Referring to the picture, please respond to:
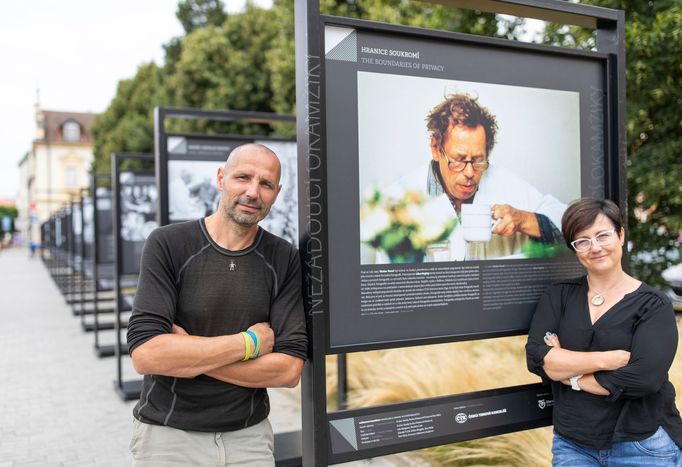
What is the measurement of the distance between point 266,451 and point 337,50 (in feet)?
5.44

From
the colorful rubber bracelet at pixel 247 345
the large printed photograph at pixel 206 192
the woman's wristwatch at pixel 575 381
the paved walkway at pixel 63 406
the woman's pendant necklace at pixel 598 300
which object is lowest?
the paved walkway at pixel 63 406

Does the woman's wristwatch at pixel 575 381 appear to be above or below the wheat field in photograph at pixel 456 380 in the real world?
above

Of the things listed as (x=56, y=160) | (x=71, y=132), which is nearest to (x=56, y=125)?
(x=71, y=132)

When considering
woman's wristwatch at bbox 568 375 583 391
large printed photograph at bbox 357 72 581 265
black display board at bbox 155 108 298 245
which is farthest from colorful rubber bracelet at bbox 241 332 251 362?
black display board at bbox 155 108 298 245

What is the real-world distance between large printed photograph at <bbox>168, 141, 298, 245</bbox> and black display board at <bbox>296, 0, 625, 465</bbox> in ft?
9.93

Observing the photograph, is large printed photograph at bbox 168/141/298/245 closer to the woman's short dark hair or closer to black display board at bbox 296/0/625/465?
black display board at bbox 296/0/625/465

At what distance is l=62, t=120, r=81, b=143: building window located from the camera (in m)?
86.7

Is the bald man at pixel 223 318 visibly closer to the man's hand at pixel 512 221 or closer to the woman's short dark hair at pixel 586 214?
the man's hand at pixel 512 221

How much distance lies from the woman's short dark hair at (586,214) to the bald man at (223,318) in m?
1.15

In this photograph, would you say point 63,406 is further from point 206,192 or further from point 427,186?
point 427,186

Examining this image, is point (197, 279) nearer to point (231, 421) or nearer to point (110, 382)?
point (231, 421)

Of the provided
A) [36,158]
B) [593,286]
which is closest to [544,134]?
[593,286]

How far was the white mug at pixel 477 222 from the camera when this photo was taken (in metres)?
2.83

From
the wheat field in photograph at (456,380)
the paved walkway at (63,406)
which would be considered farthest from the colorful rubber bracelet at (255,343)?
the paved walkway at (63,406)
